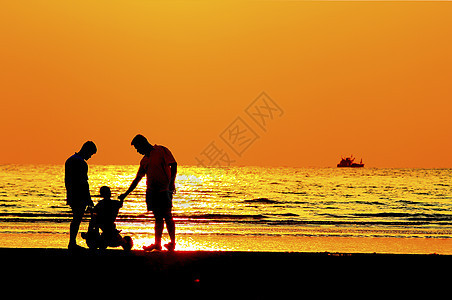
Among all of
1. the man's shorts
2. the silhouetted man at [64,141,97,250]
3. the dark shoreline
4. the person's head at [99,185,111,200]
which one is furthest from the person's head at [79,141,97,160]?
the dark shoreline

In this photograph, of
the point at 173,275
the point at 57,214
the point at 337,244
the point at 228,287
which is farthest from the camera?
the point at 57,214

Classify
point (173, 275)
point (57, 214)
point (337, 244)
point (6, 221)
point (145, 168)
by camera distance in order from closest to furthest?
point (173, 275) → point (145, 168) → point (337, 244) → point (6, 221) → point (57, 214)

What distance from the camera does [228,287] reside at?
7.20 m

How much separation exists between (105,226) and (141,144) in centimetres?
166

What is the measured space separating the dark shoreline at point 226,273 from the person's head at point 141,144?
5.79 ft

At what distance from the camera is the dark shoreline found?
710cm

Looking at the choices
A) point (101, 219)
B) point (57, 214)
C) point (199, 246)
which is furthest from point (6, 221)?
point (101, 219)

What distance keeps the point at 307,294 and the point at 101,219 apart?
471cm

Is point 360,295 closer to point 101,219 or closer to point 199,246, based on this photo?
point 101,219

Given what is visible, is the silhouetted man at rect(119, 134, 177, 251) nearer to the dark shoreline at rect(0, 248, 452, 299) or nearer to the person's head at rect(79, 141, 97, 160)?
the person's head at rect(79, 141, 97, 160)

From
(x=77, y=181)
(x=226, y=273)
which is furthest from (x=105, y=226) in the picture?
(x=226, y=273)

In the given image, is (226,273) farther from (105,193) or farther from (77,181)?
(77,181)

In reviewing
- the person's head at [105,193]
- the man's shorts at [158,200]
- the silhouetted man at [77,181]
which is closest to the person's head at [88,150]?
the silhouetted man at [77,181]

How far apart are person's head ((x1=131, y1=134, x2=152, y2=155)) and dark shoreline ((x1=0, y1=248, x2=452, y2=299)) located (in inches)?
69.5
